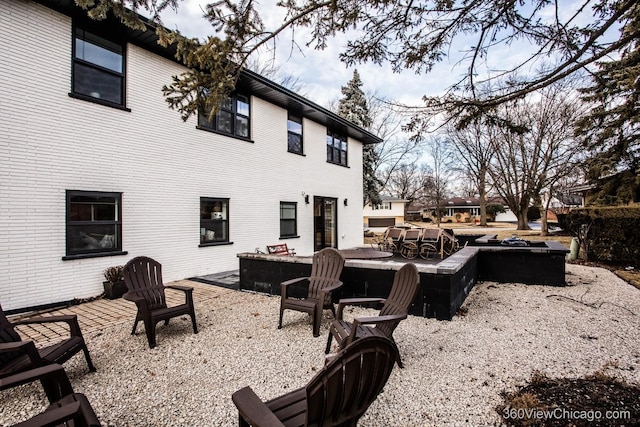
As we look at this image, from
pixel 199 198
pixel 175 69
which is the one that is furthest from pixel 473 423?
pixel 175 69

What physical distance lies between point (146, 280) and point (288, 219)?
23.9ft

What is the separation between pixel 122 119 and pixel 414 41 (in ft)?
21.1

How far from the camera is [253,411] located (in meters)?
1.86

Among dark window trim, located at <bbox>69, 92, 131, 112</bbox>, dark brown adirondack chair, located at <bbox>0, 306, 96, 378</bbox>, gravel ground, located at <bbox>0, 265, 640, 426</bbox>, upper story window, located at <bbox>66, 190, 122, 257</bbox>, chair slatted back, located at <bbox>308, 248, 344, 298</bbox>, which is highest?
dark window trim, located at <bbox>69, 92, 131, 112</bbox>

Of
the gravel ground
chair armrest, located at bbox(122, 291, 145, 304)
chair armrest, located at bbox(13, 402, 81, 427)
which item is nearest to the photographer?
chair armrest, located at bbox(13, 402, 81, 427)

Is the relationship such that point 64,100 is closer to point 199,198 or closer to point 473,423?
point 199,198

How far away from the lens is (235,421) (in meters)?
2.58

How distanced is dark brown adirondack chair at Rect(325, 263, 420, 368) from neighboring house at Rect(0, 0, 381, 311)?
5705 millimetres

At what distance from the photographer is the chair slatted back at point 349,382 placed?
1.69 m

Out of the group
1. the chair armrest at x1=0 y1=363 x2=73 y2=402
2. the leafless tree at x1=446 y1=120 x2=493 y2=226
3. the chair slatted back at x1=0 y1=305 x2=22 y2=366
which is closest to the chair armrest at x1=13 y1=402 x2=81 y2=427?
the chair armrest at x1=0 y1=363 x2=73 y2=402

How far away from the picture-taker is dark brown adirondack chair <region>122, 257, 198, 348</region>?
4.02 m

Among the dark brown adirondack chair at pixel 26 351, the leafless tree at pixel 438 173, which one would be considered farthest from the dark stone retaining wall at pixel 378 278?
the leafless tree at pixel 438 173

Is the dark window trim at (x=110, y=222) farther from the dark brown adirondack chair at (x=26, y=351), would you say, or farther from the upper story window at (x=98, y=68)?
the dark brown adirondack chair at (x=26, y=351)

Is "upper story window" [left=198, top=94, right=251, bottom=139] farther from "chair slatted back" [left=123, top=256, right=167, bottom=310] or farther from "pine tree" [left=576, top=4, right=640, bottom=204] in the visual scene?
"pine tree" [left=576, top=4, right=640, bottom=204]
